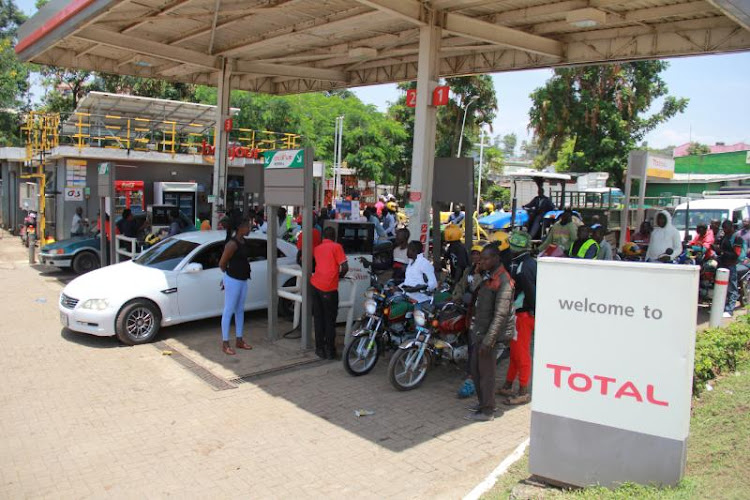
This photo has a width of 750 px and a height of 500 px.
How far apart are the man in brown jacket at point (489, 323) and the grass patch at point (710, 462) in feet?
4.08

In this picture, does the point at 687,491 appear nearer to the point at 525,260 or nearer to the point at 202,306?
the point at 525,260

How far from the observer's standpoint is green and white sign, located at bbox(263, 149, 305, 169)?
8438mm

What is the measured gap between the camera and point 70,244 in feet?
48.8

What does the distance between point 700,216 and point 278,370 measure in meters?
13.4

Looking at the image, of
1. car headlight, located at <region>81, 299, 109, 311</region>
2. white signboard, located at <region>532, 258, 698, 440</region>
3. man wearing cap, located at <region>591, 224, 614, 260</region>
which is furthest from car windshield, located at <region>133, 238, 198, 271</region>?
white signboard, located at <region>532, 258, 698, 440</region>

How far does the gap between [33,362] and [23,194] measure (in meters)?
19.0

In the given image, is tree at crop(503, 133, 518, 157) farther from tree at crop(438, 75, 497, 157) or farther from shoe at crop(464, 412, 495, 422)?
shoe at crop(464, 412, 495, 422)

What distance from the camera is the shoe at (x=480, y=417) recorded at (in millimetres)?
6449

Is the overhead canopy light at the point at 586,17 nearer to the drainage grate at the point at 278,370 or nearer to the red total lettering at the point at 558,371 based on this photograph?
the drainage grate at the point at 278,370

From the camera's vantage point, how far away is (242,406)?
684cm

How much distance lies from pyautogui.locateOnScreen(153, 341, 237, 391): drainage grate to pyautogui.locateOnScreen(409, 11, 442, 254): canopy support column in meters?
5.06

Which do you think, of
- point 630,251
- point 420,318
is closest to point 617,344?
point 420,318

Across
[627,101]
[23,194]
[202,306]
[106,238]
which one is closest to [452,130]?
[627,101]

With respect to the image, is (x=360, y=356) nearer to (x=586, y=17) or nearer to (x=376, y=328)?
(x=376, y=328)
